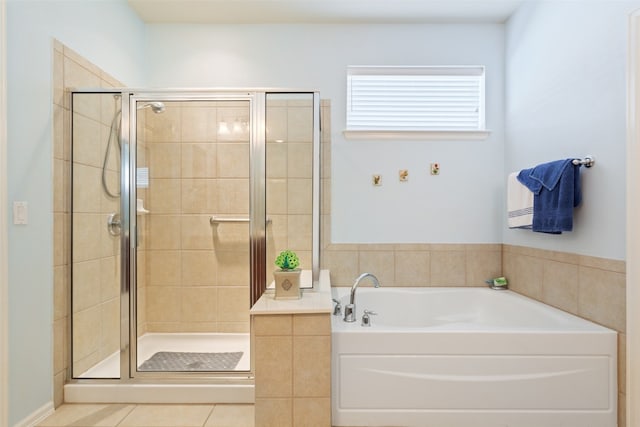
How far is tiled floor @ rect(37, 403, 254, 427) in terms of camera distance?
74.3 inches

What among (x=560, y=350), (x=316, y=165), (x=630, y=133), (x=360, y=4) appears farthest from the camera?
(x=360, y=4)

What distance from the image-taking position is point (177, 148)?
2367mm

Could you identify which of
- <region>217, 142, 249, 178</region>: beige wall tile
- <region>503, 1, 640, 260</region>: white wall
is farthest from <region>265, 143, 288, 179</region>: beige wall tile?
<region>503, 1, 640, 260</region>: white wall

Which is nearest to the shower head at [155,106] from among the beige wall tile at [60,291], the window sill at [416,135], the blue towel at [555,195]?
the beige wall tile at [60,291]

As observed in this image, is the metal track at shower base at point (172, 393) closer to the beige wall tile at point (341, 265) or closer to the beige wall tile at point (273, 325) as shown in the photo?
the beige wall tile at point (273, 325)

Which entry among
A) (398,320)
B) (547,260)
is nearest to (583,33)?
(547,260)

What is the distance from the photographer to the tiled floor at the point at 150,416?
189cm

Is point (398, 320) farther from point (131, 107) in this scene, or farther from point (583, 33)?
point (131, 107)

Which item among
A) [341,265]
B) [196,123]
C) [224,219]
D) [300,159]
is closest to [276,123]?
[300,159]

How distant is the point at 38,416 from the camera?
1881 mm

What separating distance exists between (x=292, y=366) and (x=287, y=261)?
20.8 inches

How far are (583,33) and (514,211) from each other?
1.05 metres

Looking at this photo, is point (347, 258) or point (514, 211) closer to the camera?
point (514, 211)

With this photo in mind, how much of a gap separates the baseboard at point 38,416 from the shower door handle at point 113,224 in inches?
37.5
